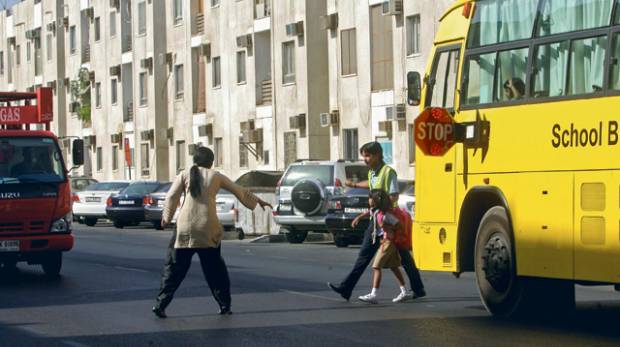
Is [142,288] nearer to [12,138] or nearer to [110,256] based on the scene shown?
[12,138]

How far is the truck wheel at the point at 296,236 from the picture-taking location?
31.5m

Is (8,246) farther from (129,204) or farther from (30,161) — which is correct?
(129,204)

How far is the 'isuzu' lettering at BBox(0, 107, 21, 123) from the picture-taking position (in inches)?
856

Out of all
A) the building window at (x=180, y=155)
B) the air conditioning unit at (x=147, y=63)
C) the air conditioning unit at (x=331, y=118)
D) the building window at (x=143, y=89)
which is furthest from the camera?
the building window at (x=143, y=89)

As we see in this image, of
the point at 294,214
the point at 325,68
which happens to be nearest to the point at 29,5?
the point at 325,68

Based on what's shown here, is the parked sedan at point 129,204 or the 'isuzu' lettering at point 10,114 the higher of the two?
the 'isuzu' lettering at point 10,114

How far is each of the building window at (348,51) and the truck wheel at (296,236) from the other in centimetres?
1142

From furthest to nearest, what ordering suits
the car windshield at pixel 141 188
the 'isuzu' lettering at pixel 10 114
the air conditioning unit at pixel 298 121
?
the air conditioning unit at pixel 298 121 < the car windshield at pixel 141 188 < the 'isuzu' lettering at pixel 10 114

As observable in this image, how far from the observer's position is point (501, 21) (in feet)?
46.6

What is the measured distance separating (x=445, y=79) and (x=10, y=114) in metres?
8.79

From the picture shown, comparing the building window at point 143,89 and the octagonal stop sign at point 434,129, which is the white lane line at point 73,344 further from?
the building window at point 143,89

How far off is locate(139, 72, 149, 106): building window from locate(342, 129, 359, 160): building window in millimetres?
17794

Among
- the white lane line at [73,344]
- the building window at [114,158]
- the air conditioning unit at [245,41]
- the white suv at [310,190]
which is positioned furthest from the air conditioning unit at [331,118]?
the white lane line at [73,344]

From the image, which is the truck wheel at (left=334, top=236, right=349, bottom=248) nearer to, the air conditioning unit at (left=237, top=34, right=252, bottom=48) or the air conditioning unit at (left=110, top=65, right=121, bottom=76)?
the air conditioning unit at (left=237, top=34, right=252, bottom=48)
